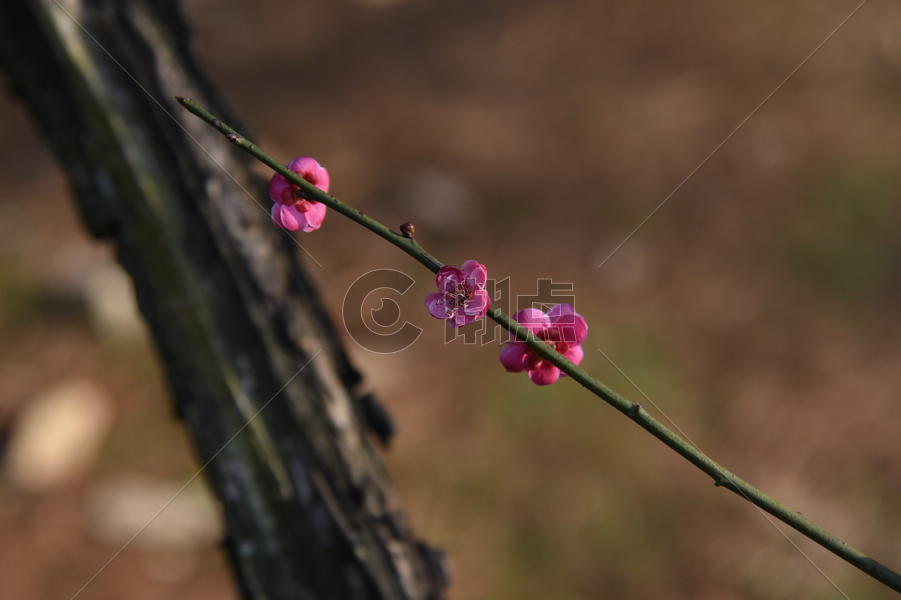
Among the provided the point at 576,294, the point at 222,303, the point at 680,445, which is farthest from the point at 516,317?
the point at 576,294

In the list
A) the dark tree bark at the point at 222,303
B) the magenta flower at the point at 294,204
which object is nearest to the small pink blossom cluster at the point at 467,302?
the magenta flower at the point at 294,204

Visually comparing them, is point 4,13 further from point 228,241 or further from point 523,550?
Result: point 523,550

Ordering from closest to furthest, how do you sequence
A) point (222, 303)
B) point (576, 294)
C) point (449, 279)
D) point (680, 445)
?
1. point (680, 445)
2. point (449, 279)
3. point (222, 303)
4. point (576, 294)

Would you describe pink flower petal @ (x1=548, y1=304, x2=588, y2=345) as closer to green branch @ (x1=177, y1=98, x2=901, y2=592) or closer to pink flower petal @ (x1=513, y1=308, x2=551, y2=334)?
pink flower petal @ (x1=513, y1=308, x2=551, y2=334)

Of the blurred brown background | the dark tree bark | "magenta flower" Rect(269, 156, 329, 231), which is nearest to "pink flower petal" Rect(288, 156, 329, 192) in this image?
"magenta flower" Rect(269, 156, 329, 231)

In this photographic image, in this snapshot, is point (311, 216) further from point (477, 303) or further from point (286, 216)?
point (477, 303)

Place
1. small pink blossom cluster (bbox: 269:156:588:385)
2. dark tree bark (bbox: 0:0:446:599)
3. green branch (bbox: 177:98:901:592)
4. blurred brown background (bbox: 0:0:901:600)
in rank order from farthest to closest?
blurred brown background (bbox: 0:0:901:600), dark tree bark (bbox: 0:0:446:599), small pink blossom cluster (bbox: 269:156:588:385), green branch (bbox: 177:98:901:592)

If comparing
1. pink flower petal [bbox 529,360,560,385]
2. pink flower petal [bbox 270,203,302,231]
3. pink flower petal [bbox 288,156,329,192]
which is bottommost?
pink flower petal [bbox 529,360,560,385]
